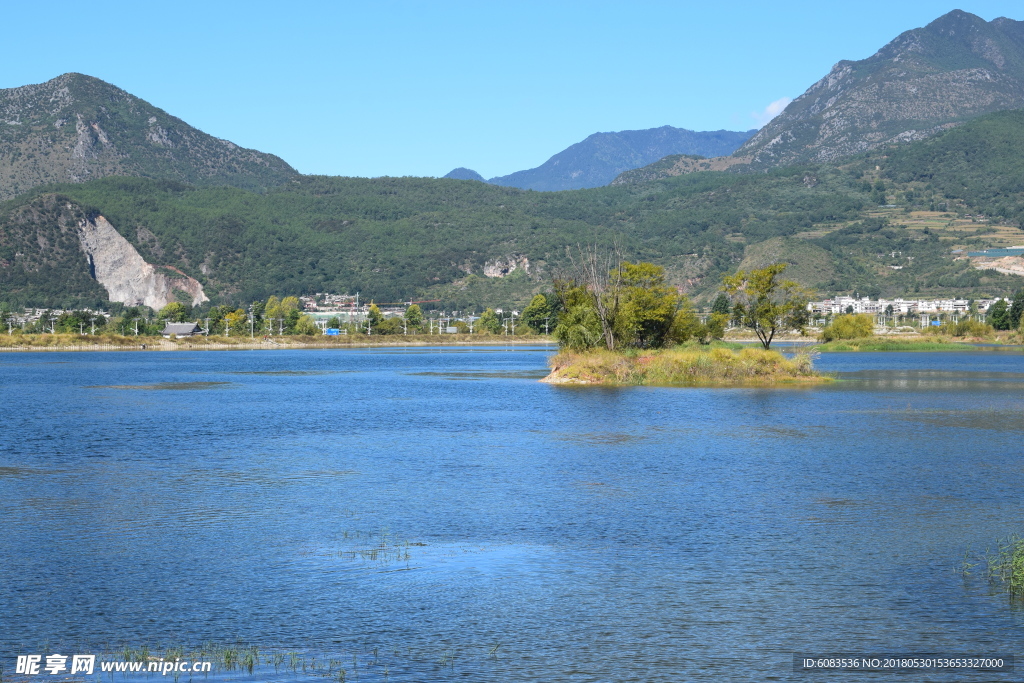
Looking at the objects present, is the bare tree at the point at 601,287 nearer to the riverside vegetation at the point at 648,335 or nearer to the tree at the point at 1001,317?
the riverside vegetation at the point at 648,335

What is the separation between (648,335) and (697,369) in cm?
1189

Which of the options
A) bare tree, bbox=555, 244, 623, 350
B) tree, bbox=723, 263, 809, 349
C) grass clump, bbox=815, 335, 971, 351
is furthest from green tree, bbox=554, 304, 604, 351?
grass clump, bbox=815, 335, 971, 351

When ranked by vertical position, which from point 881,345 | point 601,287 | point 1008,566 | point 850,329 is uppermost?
point 601,287

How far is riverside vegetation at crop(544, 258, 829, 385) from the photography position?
6944 cm

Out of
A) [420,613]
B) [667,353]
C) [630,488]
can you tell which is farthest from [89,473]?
[667,353]

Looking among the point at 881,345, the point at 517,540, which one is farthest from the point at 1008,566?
the point at 881,345

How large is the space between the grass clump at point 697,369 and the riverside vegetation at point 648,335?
7 centimetres

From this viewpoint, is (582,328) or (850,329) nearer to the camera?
(582,328)

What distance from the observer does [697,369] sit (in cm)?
6956

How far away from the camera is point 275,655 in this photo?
46.6 ft

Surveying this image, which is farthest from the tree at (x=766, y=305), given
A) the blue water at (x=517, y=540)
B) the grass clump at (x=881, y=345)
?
the grass clump at (x=881, y=345)

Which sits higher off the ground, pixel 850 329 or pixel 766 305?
pixel 766 305

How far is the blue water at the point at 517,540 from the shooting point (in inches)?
587

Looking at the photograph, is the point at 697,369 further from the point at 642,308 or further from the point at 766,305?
the point at 766,305
